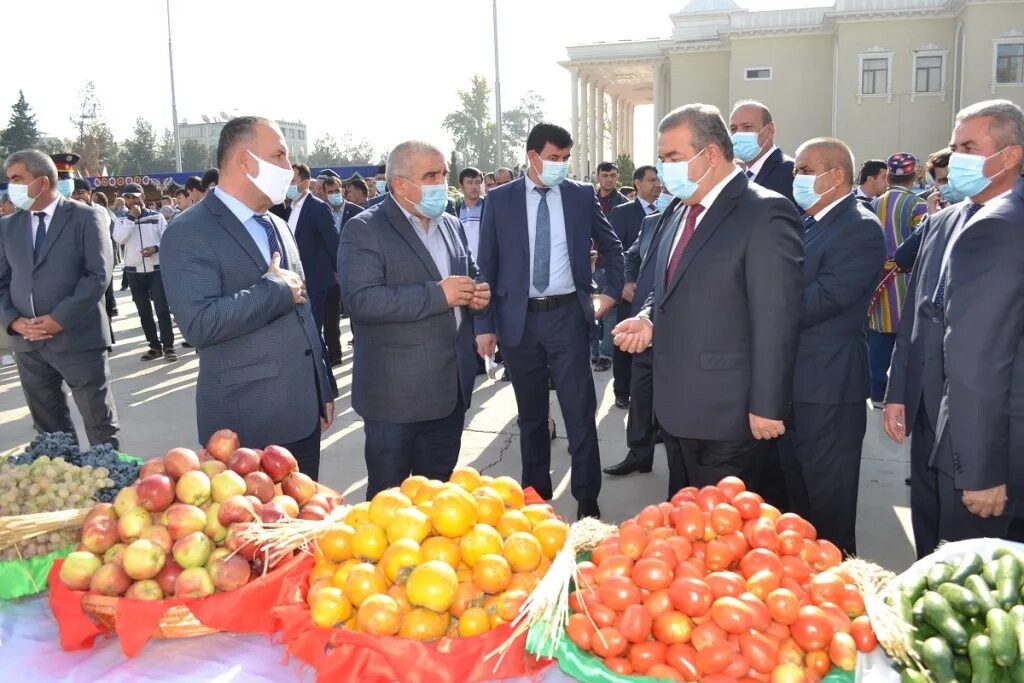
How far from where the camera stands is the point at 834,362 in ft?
11.9

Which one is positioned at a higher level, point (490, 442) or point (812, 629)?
point (812, 629)

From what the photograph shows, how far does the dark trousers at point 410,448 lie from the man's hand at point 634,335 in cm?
102

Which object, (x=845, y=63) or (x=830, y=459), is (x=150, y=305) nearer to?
(x=830, y=459)

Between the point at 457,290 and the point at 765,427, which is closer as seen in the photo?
the point at 765,427

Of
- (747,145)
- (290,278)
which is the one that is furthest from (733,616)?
(747,145)

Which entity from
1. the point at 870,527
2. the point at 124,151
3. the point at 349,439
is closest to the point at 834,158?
the point at 870,527

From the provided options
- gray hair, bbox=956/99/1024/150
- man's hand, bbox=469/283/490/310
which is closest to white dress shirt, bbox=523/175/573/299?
man's hand, bbox=469/283/490/310

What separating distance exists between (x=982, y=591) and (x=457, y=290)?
2241mm

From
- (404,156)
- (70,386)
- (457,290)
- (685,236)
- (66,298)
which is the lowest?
(70,386)

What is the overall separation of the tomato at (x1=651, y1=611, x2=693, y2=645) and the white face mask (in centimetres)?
218

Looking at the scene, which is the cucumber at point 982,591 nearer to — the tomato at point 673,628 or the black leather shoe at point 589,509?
the tomato at point 673,628

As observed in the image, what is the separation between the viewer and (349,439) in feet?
20.9

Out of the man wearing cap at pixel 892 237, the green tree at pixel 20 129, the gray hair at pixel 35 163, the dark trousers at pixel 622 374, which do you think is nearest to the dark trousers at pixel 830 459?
the man wearing cap at pixel 892 237

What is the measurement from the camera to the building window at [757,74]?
3656 cm
